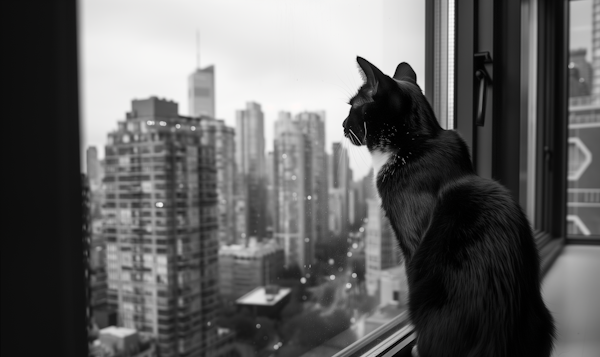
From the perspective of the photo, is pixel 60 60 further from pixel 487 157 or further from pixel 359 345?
pixel 487 157

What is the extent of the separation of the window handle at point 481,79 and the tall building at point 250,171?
71 centimetres

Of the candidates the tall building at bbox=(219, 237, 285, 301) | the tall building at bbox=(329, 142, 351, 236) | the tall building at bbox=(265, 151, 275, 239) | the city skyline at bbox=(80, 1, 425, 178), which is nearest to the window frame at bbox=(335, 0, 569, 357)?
the city skyline at bbox=(80, 1, 425, 178)

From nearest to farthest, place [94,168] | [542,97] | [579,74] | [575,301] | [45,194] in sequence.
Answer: [45,194] → [94,168] → [575,301] → [542,97] → [579,74]

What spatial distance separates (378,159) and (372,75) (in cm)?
20

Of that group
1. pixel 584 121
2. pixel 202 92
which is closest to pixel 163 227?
pixel 202 92

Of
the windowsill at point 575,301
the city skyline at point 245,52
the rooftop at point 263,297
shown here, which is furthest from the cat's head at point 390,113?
the windowsill at point 575,301

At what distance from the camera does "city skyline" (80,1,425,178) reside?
713 millimetres

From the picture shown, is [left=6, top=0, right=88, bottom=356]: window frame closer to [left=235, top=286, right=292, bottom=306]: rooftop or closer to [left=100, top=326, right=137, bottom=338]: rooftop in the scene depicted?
[left=100, top=326, right=137, bottom=338]: rooftop

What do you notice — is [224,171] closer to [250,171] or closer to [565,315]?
[250,171]

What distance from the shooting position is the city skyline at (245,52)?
71 centimetres

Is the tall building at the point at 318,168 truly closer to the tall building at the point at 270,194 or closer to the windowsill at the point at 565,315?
the tall building at the point at 270,194

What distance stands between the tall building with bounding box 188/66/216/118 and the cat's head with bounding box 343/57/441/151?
0.36 meters

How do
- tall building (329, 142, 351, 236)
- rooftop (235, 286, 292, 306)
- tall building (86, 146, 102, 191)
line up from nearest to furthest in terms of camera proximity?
tall building (86, 146, 102, 191) → rooftop (235, 286, 292, 306) → tall building (329, 142, 351, 236)

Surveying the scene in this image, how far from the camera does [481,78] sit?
4.74 ft
